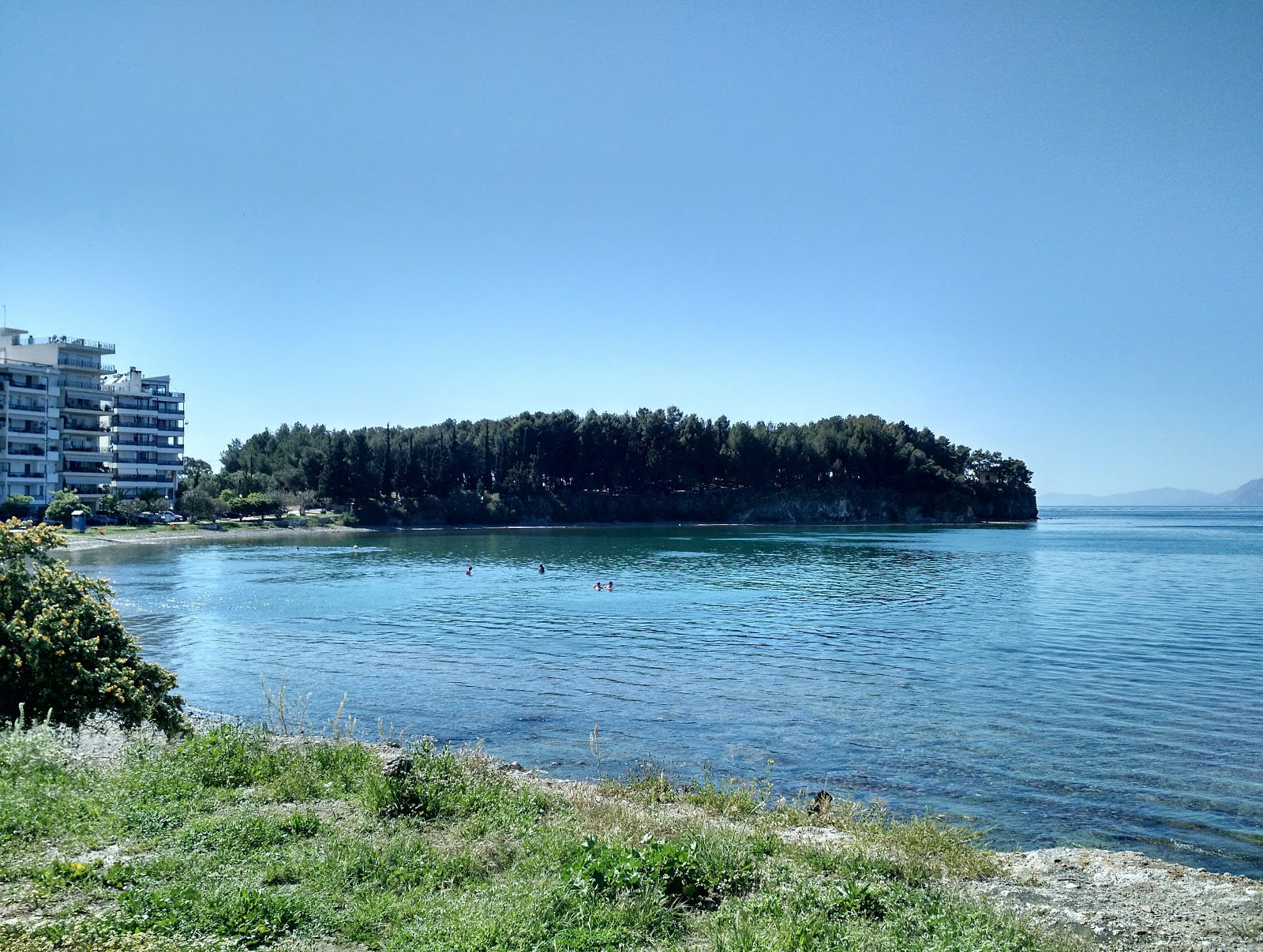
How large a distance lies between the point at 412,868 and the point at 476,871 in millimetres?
679

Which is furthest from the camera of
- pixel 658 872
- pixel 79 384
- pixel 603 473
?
pixel 603 473

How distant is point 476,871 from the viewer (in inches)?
360

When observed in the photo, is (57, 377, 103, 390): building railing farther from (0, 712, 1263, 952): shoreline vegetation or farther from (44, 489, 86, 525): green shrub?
(0, 712, 1263, 952): shoreline vegetation

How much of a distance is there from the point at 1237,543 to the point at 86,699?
440 feet

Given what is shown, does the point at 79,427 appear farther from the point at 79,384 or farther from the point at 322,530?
the point at 322,530

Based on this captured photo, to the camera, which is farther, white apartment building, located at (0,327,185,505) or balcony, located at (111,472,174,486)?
balcony, located at (111,472,174,486)

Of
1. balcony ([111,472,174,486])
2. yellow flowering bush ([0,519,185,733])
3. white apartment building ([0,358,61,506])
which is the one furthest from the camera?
balcony ([111,472,174,486])

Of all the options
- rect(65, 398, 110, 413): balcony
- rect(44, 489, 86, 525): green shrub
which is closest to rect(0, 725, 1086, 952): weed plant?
rect(44, 489, 86, 525): green shrub

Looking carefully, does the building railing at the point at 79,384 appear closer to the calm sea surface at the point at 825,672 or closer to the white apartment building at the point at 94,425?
the white apartment building at the point at 94,425

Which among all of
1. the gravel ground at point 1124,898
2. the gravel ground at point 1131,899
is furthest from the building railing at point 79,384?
the gravel ground at point 1131,899

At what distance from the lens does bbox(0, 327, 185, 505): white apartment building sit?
114375mm

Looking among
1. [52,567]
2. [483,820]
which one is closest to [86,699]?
[52,567]

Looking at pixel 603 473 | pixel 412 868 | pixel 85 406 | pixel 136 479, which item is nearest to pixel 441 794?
pixel 412 868

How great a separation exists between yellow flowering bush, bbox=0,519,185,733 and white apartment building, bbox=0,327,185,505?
115164 millimetres
